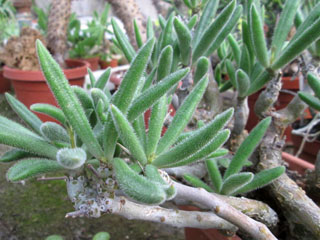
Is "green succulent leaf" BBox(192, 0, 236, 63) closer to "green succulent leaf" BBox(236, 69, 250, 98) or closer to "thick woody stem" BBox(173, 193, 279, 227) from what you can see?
"green succulent leaf" BBox(236, 69, 250, 98)

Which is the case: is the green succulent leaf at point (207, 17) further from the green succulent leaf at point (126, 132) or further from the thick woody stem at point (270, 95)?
the green succulent leaf at point (126, 132)

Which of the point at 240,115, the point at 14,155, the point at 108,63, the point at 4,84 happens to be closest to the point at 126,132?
the point at 14,155

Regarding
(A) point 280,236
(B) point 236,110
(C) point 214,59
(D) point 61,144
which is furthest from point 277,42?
(C) point 214,59

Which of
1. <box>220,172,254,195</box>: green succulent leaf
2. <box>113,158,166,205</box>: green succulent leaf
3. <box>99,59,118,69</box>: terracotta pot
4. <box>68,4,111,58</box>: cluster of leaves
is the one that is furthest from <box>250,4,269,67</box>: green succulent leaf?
<box>99,59,118,69</box>: terracotta pot

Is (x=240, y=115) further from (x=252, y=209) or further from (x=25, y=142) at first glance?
(x=25, y=142)

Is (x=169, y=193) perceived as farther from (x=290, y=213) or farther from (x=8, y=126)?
(x=290, y=213)
